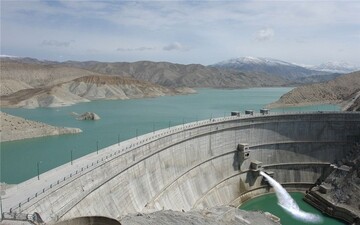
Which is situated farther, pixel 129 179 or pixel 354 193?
pixel 354 193

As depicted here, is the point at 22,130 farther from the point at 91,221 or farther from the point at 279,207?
the point at 91,221

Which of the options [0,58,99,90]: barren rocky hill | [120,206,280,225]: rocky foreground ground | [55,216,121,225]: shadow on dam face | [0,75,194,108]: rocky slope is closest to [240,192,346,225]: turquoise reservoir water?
[120,206,280,225]: rocky foreground ground

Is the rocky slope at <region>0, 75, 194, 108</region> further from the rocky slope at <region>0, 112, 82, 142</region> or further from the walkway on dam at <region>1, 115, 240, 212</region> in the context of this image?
the walkway on dam at <region>1, 115, 240, 212</region>

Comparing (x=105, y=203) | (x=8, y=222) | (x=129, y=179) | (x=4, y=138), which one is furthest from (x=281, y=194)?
(x=4, y=138)

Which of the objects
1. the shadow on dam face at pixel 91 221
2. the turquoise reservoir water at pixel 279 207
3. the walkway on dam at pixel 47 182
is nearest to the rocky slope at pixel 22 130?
the walkway on dam at pixel 47 182

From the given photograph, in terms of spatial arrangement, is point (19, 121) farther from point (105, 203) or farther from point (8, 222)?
point (8, 222)

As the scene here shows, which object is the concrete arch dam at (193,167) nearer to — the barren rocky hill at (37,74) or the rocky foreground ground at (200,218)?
the rocky foreground ground at (200,218)
